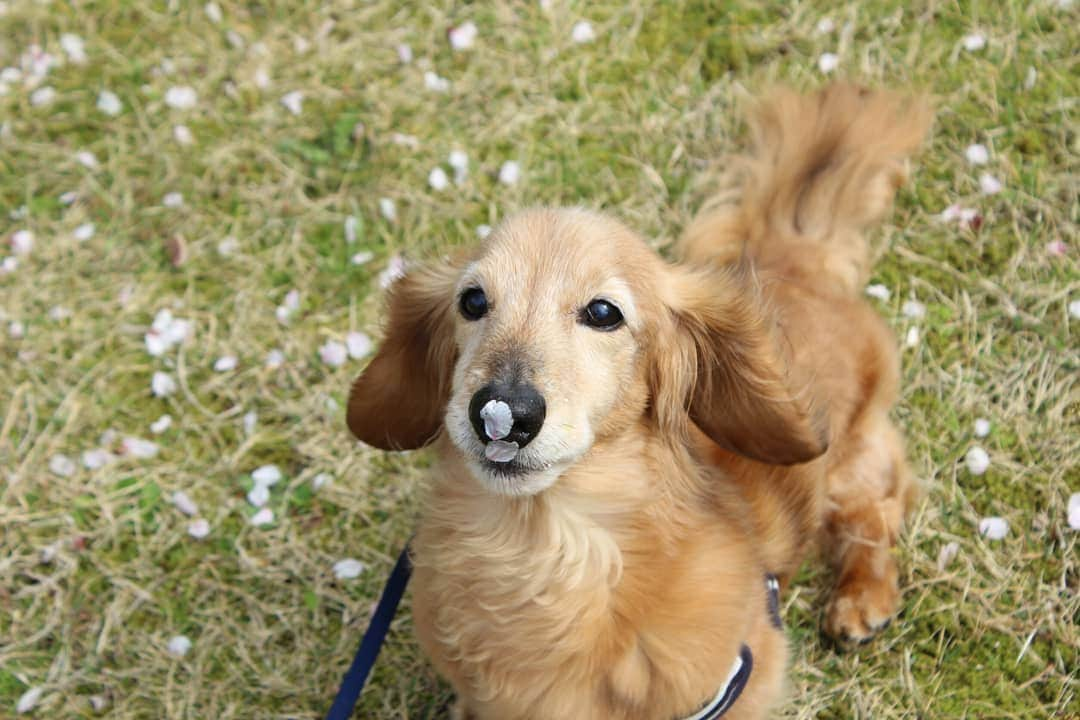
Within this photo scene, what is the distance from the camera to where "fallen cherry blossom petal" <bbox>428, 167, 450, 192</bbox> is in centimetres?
348

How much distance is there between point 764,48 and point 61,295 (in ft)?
9.38

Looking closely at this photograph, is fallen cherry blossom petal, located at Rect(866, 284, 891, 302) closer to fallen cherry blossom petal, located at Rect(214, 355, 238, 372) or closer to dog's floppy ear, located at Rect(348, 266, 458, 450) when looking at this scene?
dog's floppy ear, located at Rect(348, 266, 458, 450)

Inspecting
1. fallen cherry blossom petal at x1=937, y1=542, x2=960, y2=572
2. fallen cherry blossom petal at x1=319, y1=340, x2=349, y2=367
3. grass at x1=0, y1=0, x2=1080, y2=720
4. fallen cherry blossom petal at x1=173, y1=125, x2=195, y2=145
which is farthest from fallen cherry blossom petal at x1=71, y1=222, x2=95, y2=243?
fallen cherry blossom petal at x1=937, y1=542, x2=960, y2=572

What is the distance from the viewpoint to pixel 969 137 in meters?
3.31

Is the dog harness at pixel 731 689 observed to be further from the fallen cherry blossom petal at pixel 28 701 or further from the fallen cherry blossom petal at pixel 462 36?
the fallen cherry blossom petal at pixel 462 36

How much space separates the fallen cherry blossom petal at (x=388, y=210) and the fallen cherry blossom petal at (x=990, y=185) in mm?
2118

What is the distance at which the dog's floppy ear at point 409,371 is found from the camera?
203 centimetres

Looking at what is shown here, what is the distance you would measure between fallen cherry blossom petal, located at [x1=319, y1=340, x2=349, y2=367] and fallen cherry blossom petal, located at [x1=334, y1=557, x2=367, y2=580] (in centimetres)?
71

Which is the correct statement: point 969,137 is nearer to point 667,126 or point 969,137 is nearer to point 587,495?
point 667,126

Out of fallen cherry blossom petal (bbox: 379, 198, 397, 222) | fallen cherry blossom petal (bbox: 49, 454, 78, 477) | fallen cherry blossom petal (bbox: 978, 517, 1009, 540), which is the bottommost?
fallen cherry blossom petal (bbox: 49, 454, 78, 477)

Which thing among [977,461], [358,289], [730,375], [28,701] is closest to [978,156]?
[977,461]

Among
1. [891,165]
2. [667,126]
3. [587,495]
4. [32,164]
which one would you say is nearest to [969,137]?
[891,165]

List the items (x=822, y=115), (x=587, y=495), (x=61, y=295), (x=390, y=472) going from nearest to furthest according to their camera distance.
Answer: (x=587, y=495) < (x=822, y=115) < (x=390, y=472) < (x=61, y=295)

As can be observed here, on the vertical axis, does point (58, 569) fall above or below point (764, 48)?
below
